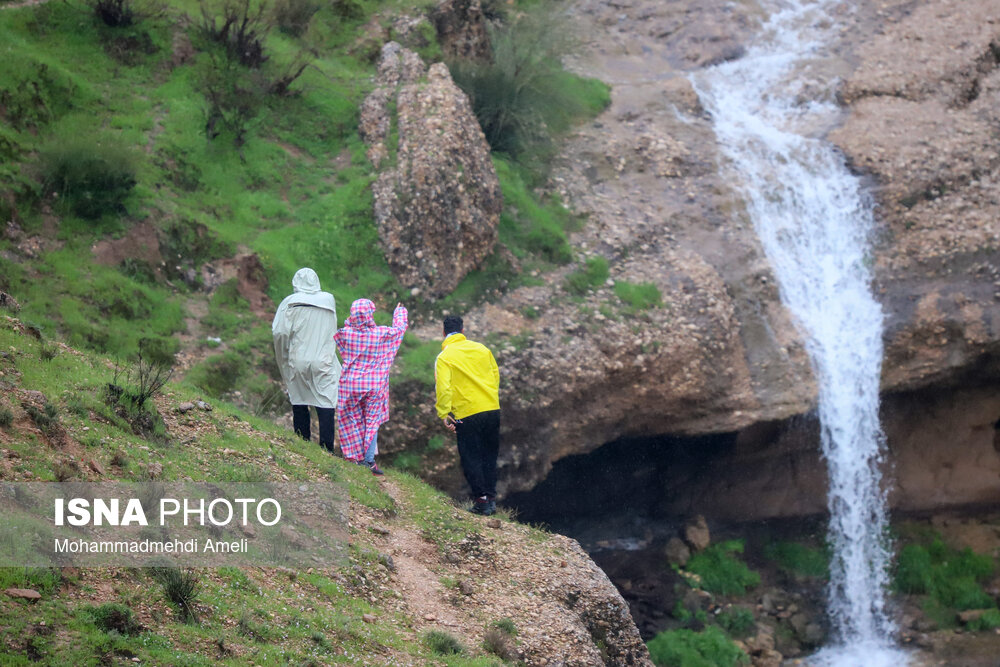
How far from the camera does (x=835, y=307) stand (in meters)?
14.6

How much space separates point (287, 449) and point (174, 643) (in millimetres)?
3512

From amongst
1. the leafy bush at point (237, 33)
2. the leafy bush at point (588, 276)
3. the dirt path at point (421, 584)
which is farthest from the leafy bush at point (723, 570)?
the leafy bush at point (237, 33)

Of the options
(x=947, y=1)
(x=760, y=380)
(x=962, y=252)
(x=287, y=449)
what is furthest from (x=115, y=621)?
(x=947, y=1)

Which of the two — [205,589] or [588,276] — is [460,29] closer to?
[588,276]

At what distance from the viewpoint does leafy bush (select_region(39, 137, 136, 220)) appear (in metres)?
10.8

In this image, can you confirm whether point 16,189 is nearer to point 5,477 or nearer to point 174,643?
point 5,477

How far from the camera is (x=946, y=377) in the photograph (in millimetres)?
14031

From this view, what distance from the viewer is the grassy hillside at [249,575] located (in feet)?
15.2

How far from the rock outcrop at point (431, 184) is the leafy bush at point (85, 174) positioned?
3463mm

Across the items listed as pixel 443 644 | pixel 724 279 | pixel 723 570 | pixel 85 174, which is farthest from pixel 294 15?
pixel 443 644

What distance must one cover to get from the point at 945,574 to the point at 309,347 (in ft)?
35.8

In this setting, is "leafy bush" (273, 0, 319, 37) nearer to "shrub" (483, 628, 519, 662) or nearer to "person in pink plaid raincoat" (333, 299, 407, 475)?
"person in pink plaid raincoat" (333, 299, 407, 475)

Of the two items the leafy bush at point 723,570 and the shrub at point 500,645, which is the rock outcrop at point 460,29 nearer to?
the leafy bush at point 723,570

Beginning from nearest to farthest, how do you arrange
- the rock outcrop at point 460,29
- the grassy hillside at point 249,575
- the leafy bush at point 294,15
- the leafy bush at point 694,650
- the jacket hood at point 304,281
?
the grassy hillside at point 249,575 → the jacket hood at point 304,281 → the leafy bush at point 694,650 → the leafy bush at point 294,15 → the rock outcrop at point 460,29
